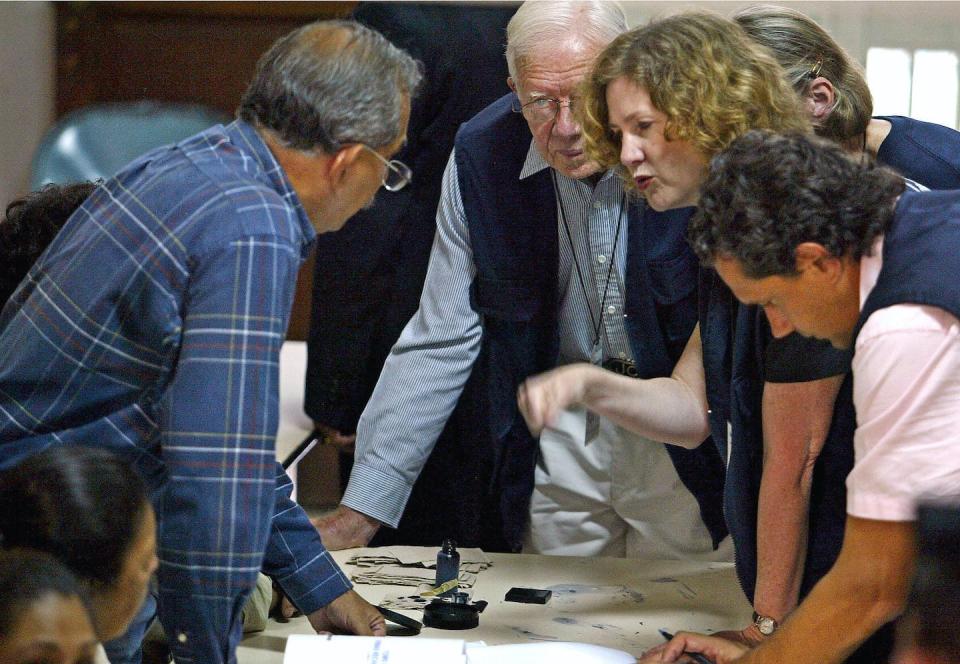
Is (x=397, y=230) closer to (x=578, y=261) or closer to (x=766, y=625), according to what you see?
(x=578, y=261)

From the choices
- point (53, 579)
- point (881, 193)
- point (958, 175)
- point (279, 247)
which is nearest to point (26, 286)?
point (279, 247)

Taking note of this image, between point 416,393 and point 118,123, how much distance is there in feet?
7.18

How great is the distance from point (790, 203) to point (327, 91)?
0.58 m

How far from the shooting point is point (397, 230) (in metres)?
3.09

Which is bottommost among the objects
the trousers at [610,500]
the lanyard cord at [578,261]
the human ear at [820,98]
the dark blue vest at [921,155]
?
the trousers at [610,500]

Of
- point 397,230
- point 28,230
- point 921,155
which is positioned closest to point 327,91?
point 28,230

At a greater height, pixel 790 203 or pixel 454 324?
pixel 790 203

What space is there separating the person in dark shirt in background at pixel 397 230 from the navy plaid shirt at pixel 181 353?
5.27 feet

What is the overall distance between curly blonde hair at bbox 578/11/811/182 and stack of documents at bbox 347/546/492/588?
2.73 ft

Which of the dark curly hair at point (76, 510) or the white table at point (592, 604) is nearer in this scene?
the dark curly hair at point (76, 510)

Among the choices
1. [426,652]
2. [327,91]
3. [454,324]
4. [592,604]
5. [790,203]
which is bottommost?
[592,604]

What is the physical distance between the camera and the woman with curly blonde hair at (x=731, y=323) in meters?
1.69

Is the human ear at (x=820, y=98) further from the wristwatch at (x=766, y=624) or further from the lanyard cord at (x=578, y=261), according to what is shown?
the wristwatch at (x=766, y=624)

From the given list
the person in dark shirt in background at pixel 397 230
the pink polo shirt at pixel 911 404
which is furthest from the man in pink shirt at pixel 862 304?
the person in dark shirt in background at pixel 397 230
